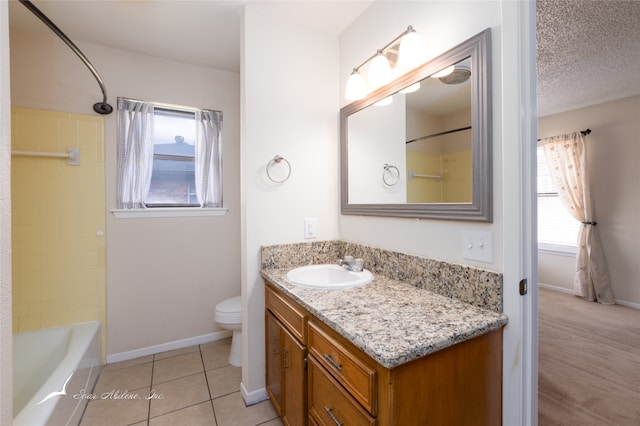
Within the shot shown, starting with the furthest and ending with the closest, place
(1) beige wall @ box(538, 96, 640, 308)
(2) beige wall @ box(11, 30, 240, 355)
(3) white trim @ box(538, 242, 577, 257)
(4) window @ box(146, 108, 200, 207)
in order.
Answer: (3) white trim @ box(538, 242, 577, 257), (1) beige wall @ box(538, 96, 640, 308), (4) window @ box(146, 108, 200, 207), (2) beige wall @ box(11, 30, 240, 355)

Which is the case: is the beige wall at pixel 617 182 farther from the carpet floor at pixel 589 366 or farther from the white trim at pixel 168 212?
the white trim at pixel 168 212

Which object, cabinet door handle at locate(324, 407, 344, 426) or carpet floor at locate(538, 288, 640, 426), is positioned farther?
carpet floor at locate(538, 288, 640, 426)

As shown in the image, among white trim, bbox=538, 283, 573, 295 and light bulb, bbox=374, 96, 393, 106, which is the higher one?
light bulb, bbox=374, 96, 393, 106

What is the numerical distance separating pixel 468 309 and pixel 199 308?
2.22 meters

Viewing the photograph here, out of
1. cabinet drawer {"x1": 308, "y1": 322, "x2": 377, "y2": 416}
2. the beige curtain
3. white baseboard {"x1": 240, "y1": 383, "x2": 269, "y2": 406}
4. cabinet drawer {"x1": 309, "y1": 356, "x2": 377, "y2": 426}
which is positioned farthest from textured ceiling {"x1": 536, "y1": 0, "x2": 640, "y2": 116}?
white baseboard {"x1": 240, "y1": 383, "x2": 269, "y2": 406}

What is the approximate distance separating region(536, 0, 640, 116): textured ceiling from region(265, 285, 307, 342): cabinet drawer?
2380 millimetres

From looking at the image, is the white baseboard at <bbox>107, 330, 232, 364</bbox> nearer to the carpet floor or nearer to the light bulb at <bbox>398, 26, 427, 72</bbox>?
the carpet floor

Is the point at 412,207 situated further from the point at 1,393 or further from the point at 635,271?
the point at 635,271

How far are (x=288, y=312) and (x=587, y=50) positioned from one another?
3158 millimetres

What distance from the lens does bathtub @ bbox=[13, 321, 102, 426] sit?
1247 millimetres

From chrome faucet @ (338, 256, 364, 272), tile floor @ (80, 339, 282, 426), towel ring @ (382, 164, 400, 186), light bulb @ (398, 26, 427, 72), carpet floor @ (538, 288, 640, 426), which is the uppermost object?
light bulb @ (398, 26, 427, 72)

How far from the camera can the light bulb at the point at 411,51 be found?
1303 millimetres

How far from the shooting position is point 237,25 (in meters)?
1.92

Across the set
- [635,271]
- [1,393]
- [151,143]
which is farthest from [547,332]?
[151,143]
